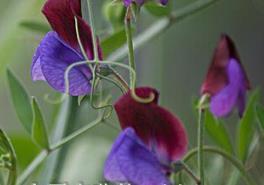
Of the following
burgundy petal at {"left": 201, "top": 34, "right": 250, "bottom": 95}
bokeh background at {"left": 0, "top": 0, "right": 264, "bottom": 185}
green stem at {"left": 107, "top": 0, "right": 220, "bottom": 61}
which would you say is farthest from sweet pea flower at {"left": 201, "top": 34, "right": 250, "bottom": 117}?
bokeh background at {"left": 0, "top": 0, "right": 264, "bottom": 185}

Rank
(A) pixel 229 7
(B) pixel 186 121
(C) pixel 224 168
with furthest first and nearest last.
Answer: (A) pixel 229 7, (B) pixel 186 121, (C) pixel 224 168

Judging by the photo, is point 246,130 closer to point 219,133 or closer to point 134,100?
point 219,133

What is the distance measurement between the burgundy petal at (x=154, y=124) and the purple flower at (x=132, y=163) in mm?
13

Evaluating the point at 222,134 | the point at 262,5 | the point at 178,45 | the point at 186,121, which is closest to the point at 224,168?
the point at 222,134

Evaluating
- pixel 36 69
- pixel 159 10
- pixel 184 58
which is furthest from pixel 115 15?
pixel 184 58

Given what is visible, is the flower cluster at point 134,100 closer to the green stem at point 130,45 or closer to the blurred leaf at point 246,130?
the green stem at point 130,45

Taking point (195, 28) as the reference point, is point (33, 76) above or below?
above

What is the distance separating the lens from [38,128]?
0.58 m

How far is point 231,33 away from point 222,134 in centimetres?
97

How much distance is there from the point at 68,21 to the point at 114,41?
0.22 meters

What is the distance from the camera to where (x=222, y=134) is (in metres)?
0.65

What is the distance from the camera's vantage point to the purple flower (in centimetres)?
43

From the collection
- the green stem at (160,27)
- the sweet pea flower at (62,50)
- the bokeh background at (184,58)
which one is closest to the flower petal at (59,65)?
the sweet pea flower at (62,50)

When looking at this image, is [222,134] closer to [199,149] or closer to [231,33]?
[199,149]
